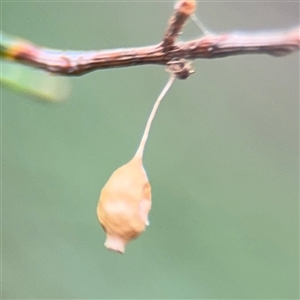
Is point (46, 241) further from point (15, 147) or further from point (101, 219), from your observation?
point (101, 219)

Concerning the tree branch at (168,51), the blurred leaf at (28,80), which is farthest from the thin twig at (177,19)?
the blurred leaf at (28,80)

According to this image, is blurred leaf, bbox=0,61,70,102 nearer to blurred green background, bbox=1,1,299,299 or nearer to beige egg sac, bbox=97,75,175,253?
beige egg sac, bbox=97,75,175,253

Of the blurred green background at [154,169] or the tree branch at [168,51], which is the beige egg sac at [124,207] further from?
the blurred green background at [154,169]

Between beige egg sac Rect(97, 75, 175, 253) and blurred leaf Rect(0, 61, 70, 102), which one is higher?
blurred leaf Rect(0, 61, 70, 102)

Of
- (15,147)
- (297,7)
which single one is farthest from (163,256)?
(297,7)

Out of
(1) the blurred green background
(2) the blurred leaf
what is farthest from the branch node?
(1) the blurred green background

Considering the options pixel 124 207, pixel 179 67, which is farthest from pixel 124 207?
pixel 179 67
